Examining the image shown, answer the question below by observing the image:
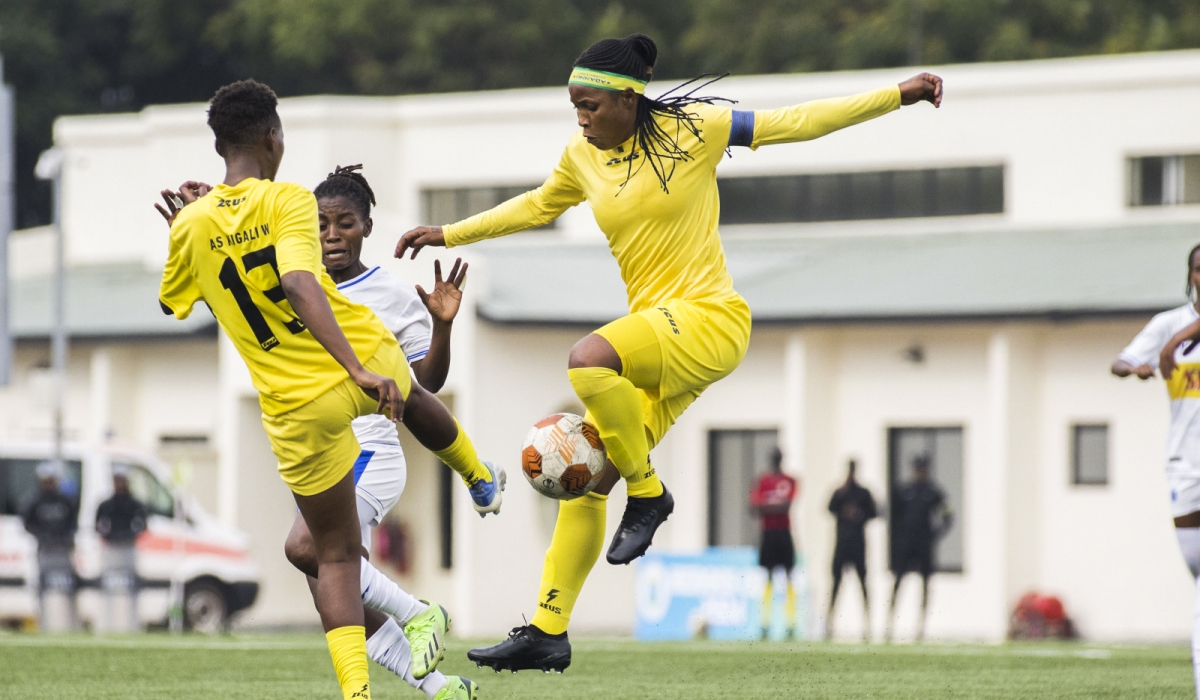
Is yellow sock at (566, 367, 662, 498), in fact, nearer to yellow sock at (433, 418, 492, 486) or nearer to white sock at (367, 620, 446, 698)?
yellow sock at (433, 418, 492, 486)

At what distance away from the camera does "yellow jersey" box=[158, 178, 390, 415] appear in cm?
676

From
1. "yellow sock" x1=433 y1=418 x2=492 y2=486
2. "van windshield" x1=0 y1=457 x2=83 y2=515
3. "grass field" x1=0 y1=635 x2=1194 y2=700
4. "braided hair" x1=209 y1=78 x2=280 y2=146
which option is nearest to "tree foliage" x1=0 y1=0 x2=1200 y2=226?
"van windshield" x1=0 y1=457 x2=83 y2=515

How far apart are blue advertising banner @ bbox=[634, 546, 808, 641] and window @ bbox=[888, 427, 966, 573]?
8.64ft

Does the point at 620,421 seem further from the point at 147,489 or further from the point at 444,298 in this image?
the point at 147,489

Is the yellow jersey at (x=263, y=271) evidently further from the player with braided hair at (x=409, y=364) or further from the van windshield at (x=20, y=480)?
the van windshield at (x=20, y=480)

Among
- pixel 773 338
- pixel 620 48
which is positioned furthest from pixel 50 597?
pixel 620 48

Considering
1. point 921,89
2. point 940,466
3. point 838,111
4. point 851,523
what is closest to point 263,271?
point 838,111

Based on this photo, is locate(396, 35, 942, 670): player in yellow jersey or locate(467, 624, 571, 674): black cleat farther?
locate(467, 624, 571, 674): black cleat

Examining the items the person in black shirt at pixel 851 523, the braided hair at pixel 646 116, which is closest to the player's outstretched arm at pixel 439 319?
the braided hair at pixel 646 116

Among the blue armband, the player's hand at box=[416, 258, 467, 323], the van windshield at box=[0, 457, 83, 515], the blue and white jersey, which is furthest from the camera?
the van windshield at box=[0, 457, 83, 515]

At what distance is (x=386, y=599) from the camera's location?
7.63 meters

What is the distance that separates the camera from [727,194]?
2900 cm

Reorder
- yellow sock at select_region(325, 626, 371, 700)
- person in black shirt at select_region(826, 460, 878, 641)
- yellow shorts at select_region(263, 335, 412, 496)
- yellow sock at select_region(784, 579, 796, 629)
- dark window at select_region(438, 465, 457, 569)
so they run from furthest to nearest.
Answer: dark window at select_region(438, 465, 457, 569), yellow sock at select_region(784, 579, 796, 629), person in black shirt at select_region(826, 460, 878, 641), yellow sock at select_region(325, 626, 371, 700), yellow shorts at select_region(263, 335, 412, 496)

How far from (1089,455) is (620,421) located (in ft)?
61.1
